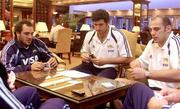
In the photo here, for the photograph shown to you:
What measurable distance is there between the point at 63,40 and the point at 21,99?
565cm

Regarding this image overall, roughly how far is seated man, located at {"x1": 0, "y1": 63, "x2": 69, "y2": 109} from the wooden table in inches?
3.4

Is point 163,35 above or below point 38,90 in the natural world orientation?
above

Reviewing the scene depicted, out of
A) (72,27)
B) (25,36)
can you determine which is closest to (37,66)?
(25,36)

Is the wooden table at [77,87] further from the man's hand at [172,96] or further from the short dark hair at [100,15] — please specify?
the short dark hair at [100,15]

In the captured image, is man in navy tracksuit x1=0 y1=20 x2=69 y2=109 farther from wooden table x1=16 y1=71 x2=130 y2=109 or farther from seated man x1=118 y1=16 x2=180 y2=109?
seated man x1=118 y1=16 x2=180 y2=109

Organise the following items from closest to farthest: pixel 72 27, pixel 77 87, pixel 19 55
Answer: pixel 77 87 → pixel 19 55 → pixel 72 27

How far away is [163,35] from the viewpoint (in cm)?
232

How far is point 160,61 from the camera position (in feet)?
7.94

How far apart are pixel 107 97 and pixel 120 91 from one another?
184 mm

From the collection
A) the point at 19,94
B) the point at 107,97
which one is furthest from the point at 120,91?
the point at 19,94

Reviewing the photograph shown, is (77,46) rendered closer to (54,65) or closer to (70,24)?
(70,24)

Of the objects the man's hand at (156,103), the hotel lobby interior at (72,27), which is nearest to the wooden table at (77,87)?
the hotel lobby interior at (72,27)

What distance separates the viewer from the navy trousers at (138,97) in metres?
1.81

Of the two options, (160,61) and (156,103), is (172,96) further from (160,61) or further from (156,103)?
(160,61)
